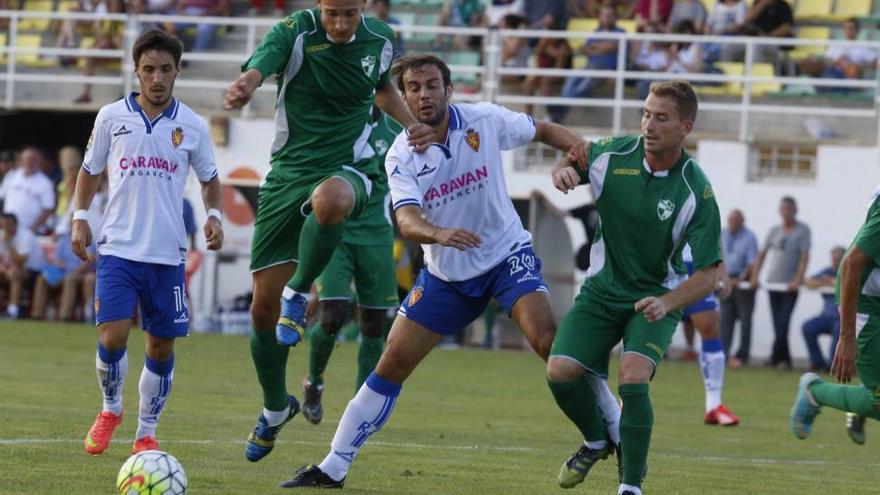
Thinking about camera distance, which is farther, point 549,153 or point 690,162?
point 549,153

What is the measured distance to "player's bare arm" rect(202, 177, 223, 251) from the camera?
9.17 metres

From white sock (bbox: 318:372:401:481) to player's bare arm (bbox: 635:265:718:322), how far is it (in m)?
1.46

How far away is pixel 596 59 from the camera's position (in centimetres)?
2373

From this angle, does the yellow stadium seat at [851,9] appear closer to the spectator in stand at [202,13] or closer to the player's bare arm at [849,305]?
the spectator in stand at [202,13]

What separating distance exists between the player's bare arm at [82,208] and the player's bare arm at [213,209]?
0.64 m

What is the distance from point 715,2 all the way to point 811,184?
3.62 meters

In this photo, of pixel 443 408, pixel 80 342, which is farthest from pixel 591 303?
pixel 80 342

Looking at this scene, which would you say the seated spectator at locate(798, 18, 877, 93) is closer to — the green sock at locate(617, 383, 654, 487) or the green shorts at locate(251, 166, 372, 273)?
the green shorts at locate(251, 166, 372, 273)

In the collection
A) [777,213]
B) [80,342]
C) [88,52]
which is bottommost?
[80,342]

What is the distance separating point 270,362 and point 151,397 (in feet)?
2.66

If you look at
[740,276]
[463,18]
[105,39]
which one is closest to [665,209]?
[740,276]

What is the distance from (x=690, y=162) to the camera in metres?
8.27

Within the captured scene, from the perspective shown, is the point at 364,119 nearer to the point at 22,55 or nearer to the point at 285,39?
the point at 285,39

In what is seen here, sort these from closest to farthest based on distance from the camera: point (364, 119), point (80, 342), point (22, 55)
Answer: point (364, 119) → point (80, 342) → point (22, 55)
